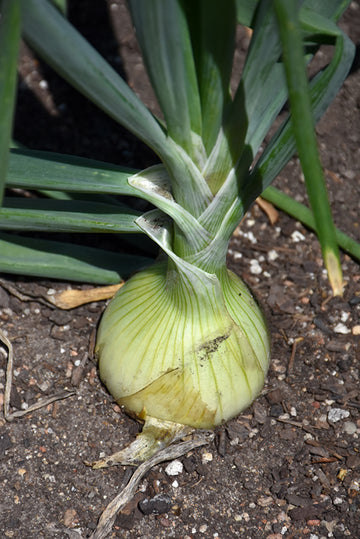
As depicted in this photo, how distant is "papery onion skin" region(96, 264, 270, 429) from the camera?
3.78 ft

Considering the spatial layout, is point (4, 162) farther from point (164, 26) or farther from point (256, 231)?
point (256, 231)

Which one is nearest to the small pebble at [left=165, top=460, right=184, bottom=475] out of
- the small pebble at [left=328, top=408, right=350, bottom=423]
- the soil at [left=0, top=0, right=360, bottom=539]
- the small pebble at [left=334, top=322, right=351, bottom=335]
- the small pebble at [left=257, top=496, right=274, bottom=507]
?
the soil at [left=0, top=0, right=360, bottom=539]

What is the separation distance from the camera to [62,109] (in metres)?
1.83

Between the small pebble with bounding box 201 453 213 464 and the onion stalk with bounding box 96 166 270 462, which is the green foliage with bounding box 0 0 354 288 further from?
the small pebble with bounding box 201 453 213 464

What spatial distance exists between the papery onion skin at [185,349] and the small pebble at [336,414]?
0.59ft

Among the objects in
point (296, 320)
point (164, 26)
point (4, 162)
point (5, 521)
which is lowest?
point (5, 521)

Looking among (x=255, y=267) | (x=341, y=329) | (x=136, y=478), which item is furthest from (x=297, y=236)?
(x=136, y=478)

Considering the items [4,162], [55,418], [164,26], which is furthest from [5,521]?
[164,26]

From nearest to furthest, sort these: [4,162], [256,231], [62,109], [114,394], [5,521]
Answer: [4,162] → [5,521] → [114,394] → [256,231] → [62,109]

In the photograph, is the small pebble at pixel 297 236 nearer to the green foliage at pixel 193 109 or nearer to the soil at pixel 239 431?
the soil at pixel 239 431

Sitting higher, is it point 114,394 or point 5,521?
point 114,394

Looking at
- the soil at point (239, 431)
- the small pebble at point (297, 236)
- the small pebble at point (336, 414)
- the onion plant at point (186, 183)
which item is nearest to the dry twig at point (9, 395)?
the soil at point (239, 431)

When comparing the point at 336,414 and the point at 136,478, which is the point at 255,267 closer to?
the point at 336,414

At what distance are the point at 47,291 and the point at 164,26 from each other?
827 mm
